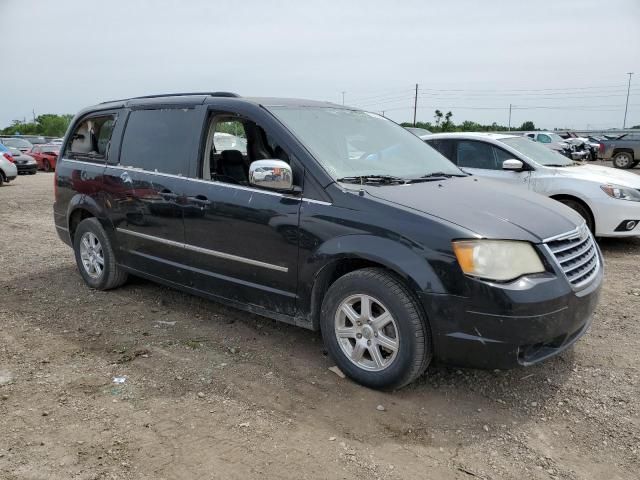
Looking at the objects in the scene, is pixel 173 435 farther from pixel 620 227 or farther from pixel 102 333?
pixel 620 227

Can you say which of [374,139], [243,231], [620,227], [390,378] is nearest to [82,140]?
[243,231]

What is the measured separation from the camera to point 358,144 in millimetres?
4188

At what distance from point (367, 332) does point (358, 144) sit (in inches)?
61.6

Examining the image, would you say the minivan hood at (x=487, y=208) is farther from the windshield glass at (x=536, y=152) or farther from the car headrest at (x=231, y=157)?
the windshield glass at (x=536, y=152)

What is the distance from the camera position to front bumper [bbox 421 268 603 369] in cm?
292

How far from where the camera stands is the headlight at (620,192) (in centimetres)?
685

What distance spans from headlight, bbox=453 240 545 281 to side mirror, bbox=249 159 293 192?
1205 millimetres

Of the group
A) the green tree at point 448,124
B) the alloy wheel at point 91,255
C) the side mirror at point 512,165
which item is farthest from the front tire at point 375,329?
the green tree at point 448,124

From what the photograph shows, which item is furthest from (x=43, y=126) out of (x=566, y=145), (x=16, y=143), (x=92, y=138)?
(x=92, y=138)

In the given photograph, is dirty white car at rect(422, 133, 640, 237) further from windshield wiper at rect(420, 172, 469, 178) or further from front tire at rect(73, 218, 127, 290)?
front tire at rect(73, 218, 127, 290)

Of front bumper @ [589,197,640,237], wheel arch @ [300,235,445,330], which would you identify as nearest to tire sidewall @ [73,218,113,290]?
wheel arch @ [300,235,445,330]

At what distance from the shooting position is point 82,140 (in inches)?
223

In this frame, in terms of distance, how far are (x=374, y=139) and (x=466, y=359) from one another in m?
2.00

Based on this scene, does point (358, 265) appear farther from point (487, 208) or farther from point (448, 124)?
point (448, 124)
